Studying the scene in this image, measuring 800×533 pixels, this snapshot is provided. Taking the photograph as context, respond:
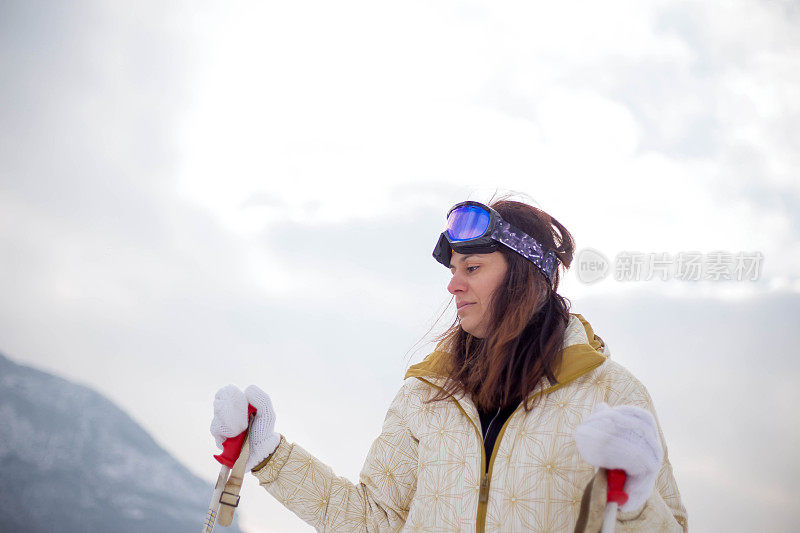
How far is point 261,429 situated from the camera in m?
1.80

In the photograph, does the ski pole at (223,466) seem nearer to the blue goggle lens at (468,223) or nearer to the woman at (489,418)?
the woman at (489,418)

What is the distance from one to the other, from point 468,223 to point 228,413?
1110 millimetres

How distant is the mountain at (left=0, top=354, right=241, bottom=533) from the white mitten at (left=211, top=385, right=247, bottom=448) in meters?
4.04

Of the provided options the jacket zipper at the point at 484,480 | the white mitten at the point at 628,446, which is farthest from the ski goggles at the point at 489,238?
the white mitten at the point at 628,446

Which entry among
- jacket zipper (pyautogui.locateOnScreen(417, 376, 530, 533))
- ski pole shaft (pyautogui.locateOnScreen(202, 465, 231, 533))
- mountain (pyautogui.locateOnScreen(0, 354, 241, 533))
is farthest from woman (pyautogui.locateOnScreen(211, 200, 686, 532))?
mountain (pyautogui.locateOnScreen(0, 354, 241, 533))

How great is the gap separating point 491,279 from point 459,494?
30.2 inches

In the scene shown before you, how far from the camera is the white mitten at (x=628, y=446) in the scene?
50.4 inches

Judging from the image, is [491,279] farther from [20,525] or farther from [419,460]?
[20,525]

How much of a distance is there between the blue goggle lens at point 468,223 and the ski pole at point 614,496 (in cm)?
100

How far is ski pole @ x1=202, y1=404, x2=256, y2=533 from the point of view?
175 centimetres

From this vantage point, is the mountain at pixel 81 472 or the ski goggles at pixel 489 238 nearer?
the ski goggles at pixel 489 238

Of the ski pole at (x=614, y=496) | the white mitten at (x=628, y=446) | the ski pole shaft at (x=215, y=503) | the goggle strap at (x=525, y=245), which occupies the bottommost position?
the ski pole shaft at (x=215, y=503)

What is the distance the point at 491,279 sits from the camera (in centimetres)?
206

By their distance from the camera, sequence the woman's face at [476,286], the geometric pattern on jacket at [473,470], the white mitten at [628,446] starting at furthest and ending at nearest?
the woman's face at [476,286] → the geometric pattern on jacket at [473,470] → the white mitten at [628,446]
